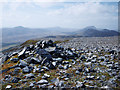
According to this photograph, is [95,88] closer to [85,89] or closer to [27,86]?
[85,89]

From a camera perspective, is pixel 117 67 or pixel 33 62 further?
pixel 33 62

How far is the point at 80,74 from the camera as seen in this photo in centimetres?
1302

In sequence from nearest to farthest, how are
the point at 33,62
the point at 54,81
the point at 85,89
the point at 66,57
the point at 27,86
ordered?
1. the point at 85,89
2. the point at 27,86
3. the point at 54,81
4. the point at 33,62
5. the point at 66,57

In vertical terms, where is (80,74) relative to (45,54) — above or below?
below

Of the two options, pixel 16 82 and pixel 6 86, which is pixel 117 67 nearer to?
pixel 16 82

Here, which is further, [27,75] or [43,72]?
[43,72]

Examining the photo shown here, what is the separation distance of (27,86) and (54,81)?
3015mm

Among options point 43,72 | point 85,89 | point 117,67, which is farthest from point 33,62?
point 117,67

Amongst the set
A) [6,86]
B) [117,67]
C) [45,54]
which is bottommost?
[6,86]

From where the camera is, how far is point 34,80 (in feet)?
39.1

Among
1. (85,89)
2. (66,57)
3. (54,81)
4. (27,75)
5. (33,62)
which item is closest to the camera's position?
(85,89)

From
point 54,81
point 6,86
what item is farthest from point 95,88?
point 6,86

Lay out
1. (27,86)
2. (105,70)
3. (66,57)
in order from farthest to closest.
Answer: (66,57) → (105,70) → (27,86)

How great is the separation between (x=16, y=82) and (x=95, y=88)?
887cm
